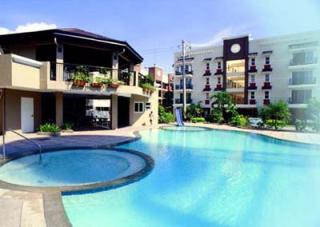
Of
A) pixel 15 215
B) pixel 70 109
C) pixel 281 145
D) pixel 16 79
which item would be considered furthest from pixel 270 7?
pixel 70 109

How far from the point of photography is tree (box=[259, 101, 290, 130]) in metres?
23.2

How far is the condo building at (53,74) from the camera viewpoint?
41.4ft

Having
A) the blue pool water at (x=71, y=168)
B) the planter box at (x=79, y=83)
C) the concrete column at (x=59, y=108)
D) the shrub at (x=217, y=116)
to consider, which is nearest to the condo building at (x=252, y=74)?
the shrub at (x=217, y=116)

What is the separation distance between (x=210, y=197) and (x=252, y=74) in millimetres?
35583

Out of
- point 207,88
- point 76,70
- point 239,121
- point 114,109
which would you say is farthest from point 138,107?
point 207,88

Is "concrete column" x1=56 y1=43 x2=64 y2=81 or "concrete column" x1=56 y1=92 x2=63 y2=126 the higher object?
"concrete column" x1=56 y1=43 x2=64 y2=81

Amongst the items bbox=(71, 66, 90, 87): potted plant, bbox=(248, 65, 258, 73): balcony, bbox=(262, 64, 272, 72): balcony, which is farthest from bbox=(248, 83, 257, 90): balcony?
bbox=(71, 66, 90, 87): potted plant

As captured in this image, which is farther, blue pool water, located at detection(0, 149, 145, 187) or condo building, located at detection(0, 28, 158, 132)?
condo building, located at detection(0, 28, 158, 132)

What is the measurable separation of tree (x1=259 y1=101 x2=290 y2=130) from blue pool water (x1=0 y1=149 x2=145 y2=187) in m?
17.8

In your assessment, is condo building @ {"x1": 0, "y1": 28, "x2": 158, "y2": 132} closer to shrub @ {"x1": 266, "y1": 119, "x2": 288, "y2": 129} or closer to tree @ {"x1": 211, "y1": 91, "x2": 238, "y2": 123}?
shrub @ {"x1": 266, "y1": 119, "x2": 288, "y2": 129}

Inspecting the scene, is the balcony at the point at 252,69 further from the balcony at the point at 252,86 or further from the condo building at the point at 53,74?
the condo building at the point at 53,74

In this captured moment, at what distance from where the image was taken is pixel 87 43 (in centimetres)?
1572

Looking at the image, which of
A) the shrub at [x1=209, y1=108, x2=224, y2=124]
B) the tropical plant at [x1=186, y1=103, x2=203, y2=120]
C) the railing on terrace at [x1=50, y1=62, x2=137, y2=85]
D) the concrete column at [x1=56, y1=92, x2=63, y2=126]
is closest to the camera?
the railing on terrace at [x1=50, y1=62, x2=137, y2=85]

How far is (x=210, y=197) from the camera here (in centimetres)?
651
